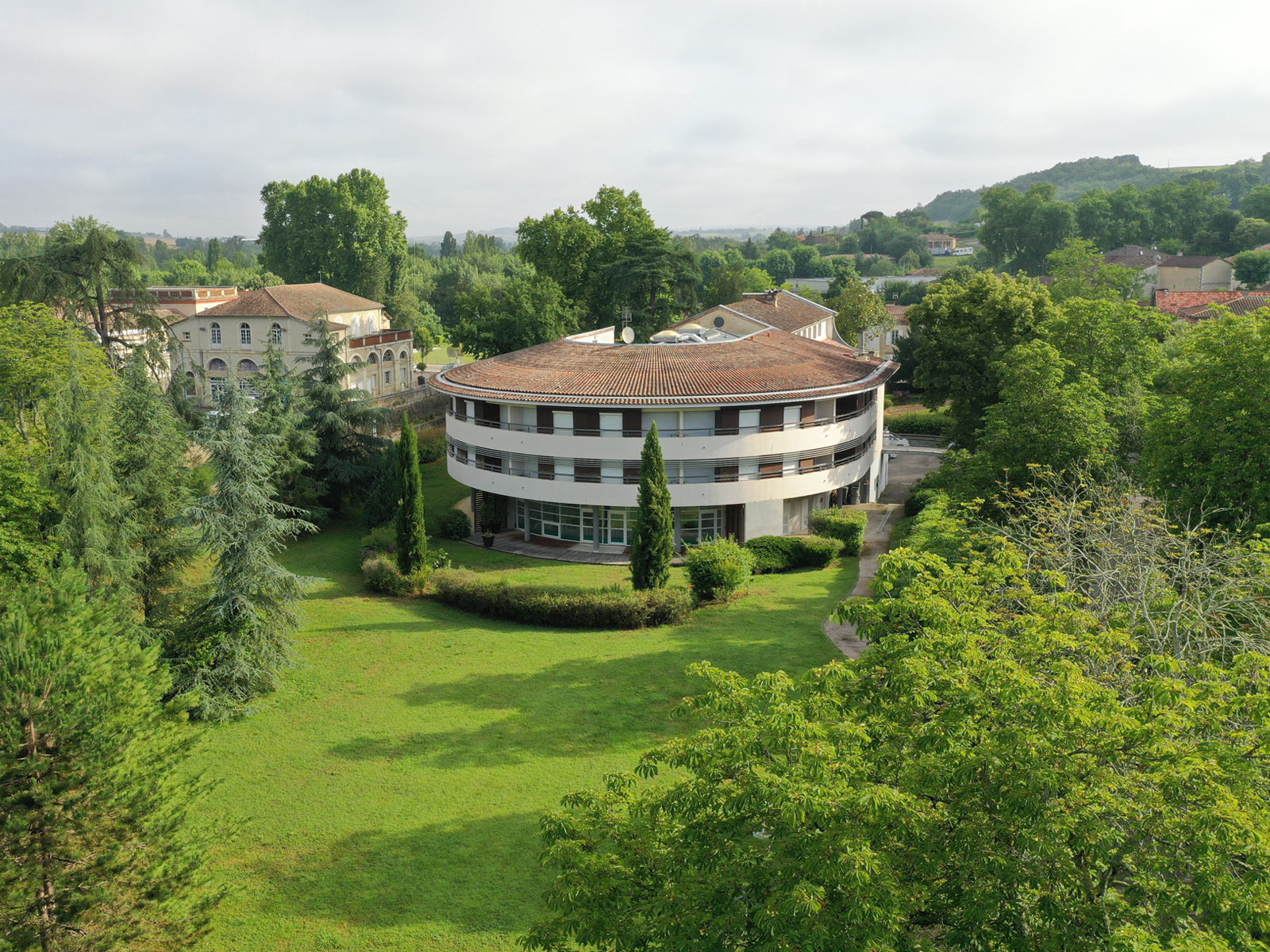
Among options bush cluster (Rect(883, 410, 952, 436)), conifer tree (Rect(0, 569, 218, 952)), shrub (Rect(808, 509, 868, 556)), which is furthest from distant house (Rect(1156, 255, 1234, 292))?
conifer tree (Rect(0, 569, 218, 952))

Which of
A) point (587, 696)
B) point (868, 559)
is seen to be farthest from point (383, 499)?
point (868, 559)

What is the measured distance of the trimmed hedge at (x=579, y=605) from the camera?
109 ft

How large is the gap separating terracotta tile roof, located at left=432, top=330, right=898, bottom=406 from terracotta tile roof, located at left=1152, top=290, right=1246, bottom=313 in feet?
179

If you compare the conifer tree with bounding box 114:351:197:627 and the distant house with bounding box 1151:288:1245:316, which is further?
the distant house with bounding box 1151:288:1245:316

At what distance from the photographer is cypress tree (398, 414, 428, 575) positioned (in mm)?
37375

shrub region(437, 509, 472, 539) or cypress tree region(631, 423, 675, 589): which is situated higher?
cypress tree region(631, 423, 675, 589)

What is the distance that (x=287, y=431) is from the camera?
4459 centimetres

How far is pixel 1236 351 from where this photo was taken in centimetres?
2803

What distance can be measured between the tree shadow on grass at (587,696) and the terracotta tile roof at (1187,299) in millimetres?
72733

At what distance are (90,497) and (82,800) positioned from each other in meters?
15.0

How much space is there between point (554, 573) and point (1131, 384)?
87.0 feet

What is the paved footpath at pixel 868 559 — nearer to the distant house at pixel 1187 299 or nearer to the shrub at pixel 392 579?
the shrub at pixel 392 579

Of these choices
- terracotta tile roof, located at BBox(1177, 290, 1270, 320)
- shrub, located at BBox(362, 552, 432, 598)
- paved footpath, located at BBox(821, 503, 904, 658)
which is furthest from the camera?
terracotta tile roof, located at BBox(1177, 290, 1270, 320)

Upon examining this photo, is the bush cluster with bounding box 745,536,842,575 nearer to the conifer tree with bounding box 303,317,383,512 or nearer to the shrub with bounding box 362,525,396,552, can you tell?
the shrub with bounding box 362,525,396,552
